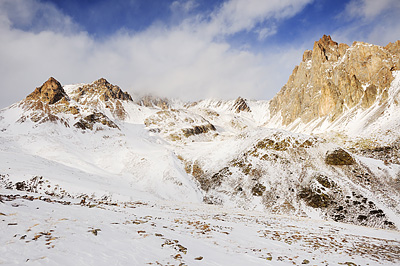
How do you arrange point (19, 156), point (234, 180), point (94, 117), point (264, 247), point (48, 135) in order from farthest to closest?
point (94, 117), point (48, 135), point (234, 180), point (19, 156), point (264, 247)

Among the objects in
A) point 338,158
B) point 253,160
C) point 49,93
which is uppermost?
point 49,93

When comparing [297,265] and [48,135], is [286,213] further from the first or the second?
[48,135]

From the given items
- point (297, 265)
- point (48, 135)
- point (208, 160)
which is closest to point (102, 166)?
point (208, 160)

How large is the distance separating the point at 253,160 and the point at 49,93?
114843 millimetres

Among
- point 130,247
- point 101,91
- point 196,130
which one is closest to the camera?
point 130,247

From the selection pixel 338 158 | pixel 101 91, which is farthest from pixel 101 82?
pixel 338 158

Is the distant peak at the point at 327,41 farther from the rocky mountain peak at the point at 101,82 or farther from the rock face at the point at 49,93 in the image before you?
the rocky mountain peak at the point at 101,82

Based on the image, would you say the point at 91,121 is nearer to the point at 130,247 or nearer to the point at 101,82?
the point at 130,247

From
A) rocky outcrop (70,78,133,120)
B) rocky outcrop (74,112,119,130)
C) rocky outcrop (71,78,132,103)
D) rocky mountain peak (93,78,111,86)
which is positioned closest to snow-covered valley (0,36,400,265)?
rocky outcrop (74,112,119,130)

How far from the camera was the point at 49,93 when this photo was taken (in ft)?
354

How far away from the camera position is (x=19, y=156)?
1384 inches

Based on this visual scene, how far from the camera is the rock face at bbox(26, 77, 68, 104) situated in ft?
348

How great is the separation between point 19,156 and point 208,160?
36.5m

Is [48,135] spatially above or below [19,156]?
above
